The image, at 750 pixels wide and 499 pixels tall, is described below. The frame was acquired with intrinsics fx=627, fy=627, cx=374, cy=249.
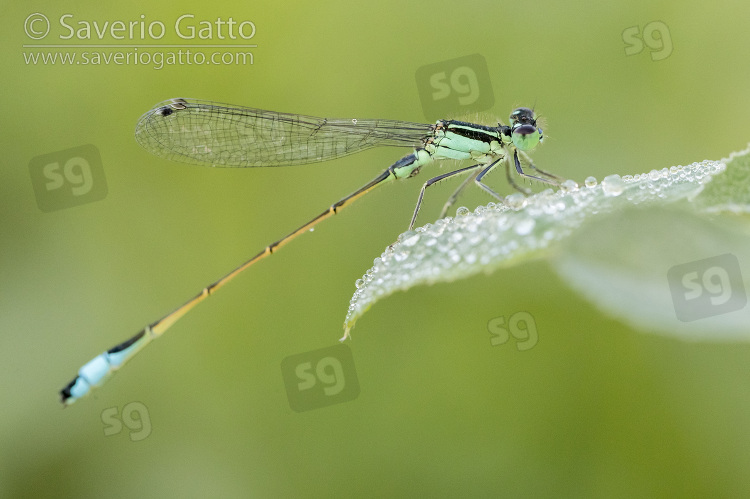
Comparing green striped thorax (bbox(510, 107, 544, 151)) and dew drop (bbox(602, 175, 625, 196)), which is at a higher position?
green striped thorax (bbox(510, 107, 544, 151))

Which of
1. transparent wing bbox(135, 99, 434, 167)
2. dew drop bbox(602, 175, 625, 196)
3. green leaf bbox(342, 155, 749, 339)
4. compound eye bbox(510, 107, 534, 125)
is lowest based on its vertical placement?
green leaf bbox(342, 155, 749, 339)

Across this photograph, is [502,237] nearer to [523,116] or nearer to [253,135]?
[523,116]

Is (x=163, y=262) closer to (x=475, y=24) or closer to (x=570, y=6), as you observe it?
(x=475, y=24)

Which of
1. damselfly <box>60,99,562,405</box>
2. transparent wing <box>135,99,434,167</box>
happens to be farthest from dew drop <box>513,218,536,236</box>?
transparent wing <box>135,99,434,167</box>

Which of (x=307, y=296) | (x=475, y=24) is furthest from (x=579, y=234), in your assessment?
(x=475, y=24)

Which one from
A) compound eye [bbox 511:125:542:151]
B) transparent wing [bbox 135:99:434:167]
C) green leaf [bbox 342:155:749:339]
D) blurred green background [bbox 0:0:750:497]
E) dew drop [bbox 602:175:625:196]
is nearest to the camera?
green leaf [bbox 342:155:749:339]

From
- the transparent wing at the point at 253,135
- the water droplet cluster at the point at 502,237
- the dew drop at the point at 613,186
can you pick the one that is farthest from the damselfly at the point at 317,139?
the water droplet cluster at the point at 502,237

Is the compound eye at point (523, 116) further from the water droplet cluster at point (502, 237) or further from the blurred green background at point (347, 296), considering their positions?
the water droplet cluster at point (502, 237)

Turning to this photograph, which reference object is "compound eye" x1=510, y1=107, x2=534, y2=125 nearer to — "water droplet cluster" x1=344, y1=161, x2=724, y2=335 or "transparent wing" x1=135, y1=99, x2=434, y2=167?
"transparent wing" x1=135, y1=99, x2=434, y2=167
